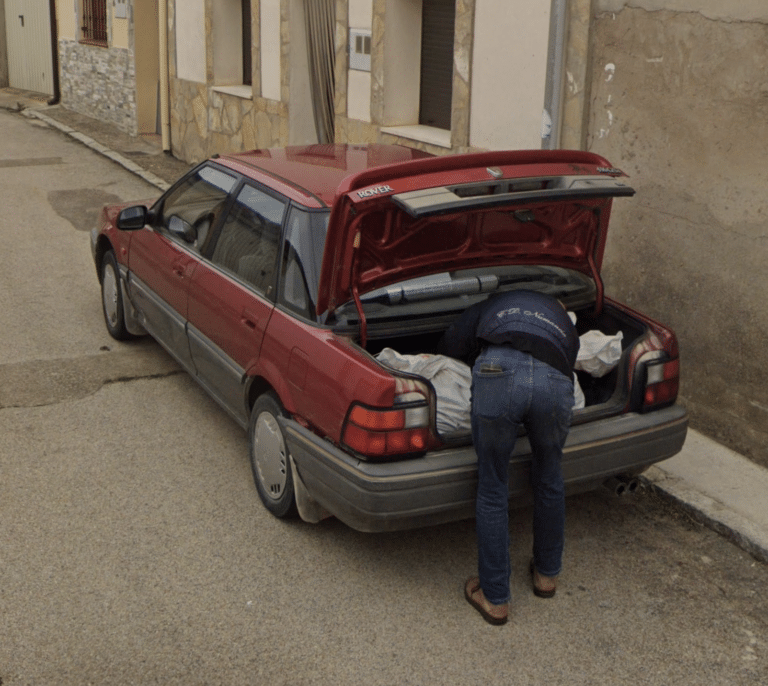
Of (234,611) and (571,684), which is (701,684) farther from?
(234,611)

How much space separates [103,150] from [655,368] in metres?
13.0

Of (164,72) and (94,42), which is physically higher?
(94,42)

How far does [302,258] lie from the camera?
5023 mm

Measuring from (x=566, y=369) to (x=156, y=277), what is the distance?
322 cm

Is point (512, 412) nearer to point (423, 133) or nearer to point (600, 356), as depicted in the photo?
point (600, 356)

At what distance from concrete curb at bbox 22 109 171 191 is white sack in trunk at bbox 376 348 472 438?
8.97 meters

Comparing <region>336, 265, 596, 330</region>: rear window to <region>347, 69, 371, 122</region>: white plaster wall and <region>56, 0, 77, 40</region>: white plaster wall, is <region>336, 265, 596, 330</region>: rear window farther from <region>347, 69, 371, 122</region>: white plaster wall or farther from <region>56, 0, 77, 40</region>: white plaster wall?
<region>56, 0, 77, 40</region>: white plaster wall

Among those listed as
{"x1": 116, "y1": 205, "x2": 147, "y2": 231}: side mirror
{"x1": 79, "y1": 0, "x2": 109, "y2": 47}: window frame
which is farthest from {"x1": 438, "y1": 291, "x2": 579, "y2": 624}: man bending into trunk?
{"x1": 79, "y1": 0, "x2": 109, "y2": 47}: window frame

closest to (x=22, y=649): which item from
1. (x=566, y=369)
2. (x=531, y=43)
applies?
(x=566, y=369)

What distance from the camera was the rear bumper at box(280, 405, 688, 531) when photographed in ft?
14.3

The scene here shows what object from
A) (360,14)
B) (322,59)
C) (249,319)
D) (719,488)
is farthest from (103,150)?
(719,488)

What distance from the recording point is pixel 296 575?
4797 mm

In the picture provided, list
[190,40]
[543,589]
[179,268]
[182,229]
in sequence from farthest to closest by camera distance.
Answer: [190,40], [182,229], [179,268], [543,589]

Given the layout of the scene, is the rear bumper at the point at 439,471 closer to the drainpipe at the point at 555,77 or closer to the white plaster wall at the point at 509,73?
the drainpipe at the point at 555,77
